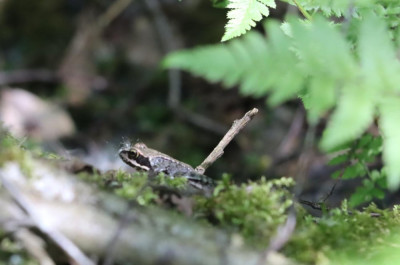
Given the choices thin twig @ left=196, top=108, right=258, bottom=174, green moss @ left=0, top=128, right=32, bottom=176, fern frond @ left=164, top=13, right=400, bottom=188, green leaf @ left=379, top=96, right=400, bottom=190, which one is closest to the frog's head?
thin twig @ left=196, top=108, right=258, bottom=174

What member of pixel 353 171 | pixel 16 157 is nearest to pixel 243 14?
pixel 353 171

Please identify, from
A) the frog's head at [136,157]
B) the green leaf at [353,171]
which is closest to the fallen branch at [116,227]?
the frog's head at [136,157]

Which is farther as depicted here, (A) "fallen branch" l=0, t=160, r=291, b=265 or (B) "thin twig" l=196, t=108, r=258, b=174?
(B) "thin twig" l=196, t=108, r=258, b=174

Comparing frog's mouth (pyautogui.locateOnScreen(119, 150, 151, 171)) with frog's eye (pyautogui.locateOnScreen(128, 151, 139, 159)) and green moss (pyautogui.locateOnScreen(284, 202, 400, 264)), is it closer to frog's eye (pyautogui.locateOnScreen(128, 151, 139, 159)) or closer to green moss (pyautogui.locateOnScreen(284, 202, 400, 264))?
frog's eye (pyautogui.locateOnScreen(128, 151, 139, 159))

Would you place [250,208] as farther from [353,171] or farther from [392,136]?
[353,171]

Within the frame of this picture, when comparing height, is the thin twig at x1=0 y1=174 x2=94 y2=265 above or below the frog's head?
below

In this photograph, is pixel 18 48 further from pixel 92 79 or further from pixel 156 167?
pixel 156 167

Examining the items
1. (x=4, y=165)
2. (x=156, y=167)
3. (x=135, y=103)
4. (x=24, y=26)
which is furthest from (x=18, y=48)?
(x=4, y=165)
